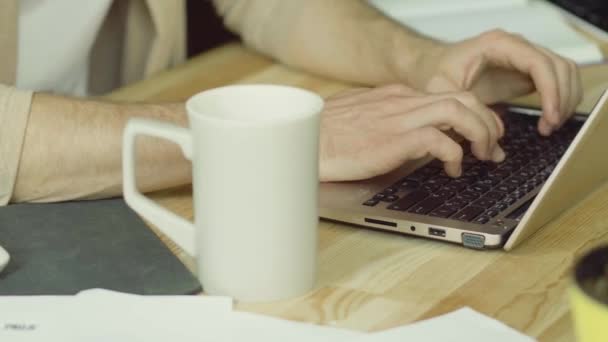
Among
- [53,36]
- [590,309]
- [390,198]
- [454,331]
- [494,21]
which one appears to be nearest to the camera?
[590,309]

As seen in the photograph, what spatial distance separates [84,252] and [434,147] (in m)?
0.32

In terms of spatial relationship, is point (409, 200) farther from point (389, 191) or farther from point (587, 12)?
point (587, 12)

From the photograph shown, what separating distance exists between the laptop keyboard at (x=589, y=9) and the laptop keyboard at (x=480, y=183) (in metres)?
A: 0.52

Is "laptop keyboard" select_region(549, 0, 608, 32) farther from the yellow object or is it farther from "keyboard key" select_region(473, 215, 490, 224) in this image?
the yellow object

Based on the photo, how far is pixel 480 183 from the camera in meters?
0.99

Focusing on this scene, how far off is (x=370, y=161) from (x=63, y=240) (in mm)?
280

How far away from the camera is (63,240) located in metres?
0.89

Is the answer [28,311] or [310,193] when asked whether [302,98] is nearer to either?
[310,193]

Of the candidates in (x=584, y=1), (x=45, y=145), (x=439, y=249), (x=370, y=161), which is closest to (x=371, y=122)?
(x=370, y=161)

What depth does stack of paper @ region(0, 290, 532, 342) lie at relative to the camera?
74 cm

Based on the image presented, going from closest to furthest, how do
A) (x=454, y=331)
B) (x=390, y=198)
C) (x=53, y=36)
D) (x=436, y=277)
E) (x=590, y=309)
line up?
(x=590, y=309) → (x=454, y=331) → (x=436, y=277) → (x=390, y=198) → (x=53, y=36)

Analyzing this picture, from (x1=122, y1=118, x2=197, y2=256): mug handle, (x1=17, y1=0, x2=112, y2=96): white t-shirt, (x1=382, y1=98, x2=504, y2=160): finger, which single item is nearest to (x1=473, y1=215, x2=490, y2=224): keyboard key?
(x1=382, y1=98, x2=504, y2=160): finger

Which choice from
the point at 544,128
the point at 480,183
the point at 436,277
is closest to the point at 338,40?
the point at 544,128

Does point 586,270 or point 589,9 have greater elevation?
→ point 586,270
